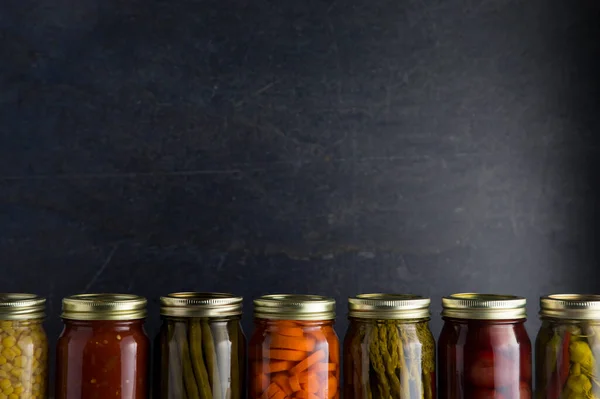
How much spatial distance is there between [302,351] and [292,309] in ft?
0.21

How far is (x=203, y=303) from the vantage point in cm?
106

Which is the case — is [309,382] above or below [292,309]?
below

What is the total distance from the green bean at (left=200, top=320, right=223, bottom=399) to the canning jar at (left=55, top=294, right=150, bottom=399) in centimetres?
10

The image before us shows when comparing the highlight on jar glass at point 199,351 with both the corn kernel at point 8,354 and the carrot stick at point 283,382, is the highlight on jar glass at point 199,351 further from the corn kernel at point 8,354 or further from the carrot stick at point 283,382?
the corn kernel at point 8,354

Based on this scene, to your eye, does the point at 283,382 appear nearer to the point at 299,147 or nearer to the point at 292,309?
the point at 292,309

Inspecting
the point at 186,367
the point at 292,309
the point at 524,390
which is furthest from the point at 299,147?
the point at 524,390

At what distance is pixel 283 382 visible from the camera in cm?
104

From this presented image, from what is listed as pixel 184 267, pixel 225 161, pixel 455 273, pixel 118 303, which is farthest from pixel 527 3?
pixel 118 303

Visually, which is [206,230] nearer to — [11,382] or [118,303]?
[118,303]

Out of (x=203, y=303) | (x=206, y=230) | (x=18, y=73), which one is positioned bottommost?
(x=203, y=303)

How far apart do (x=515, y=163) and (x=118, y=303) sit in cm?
77

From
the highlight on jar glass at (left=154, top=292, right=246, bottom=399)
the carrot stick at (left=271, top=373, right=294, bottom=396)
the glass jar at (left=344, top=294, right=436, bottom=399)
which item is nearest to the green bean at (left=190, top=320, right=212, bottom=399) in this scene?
the highlight on jar glass at (left=154, top=292, right=246, bottom=399)

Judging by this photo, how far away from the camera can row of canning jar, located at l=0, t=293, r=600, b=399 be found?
103cm

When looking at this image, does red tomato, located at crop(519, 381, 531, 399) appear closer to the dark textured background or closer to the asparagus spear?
the dark textured background
